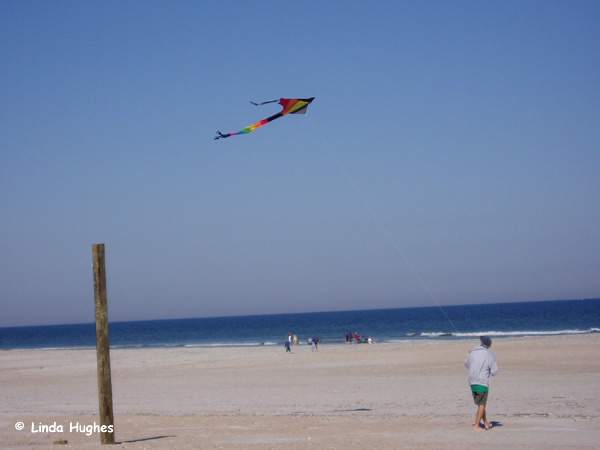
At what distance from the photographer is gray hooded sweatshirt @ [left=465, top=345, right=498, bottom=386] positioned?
927 cm

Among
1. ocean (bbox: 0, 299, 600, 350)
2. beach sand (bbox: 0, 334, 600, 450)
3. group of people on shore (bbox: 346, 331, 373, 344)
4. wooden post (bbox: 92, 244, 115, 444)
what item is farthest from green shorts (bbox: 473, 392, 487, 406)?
ocean (bbox: 0, 299, 600, 350)

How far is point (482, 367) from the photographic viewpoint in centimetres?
930

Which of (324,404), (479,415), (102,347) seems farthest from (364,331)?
(102,347)

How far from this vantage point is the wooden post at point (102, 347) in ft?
28.3

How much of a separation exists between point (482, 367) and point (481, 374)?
0.08m

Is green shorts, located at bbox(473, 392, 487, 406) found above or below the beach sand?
above

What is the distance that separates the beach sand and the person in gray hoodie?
0.92 ft

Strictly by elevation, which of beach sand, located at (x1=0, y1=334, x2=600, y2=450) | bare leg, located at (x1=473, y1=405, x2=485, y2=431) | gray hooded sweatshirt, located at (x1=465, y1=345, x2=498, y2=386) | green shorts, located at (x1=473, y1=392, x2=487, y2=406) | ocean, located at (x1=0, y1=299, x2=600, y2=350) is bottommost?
ocean, located at (x1=0, y1=299, x2=600, y2=350)

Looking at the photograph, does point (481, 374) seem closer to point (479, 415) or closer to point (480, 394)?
point (480, 394)

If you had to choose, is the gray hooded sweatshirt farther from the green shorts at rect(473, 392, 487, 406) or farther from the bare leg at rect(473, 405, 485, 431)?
the bare leg at rect(473, 405, 485, 431)

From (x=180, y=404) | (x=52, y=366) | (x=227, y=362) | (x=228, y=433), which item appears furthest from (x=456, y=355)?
(x=228, y=433)

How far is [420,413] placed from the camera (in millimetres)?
11812

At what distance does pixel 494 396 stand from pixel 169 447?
707cm

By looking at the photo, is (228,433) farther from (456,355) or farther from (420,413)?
(456,355)
